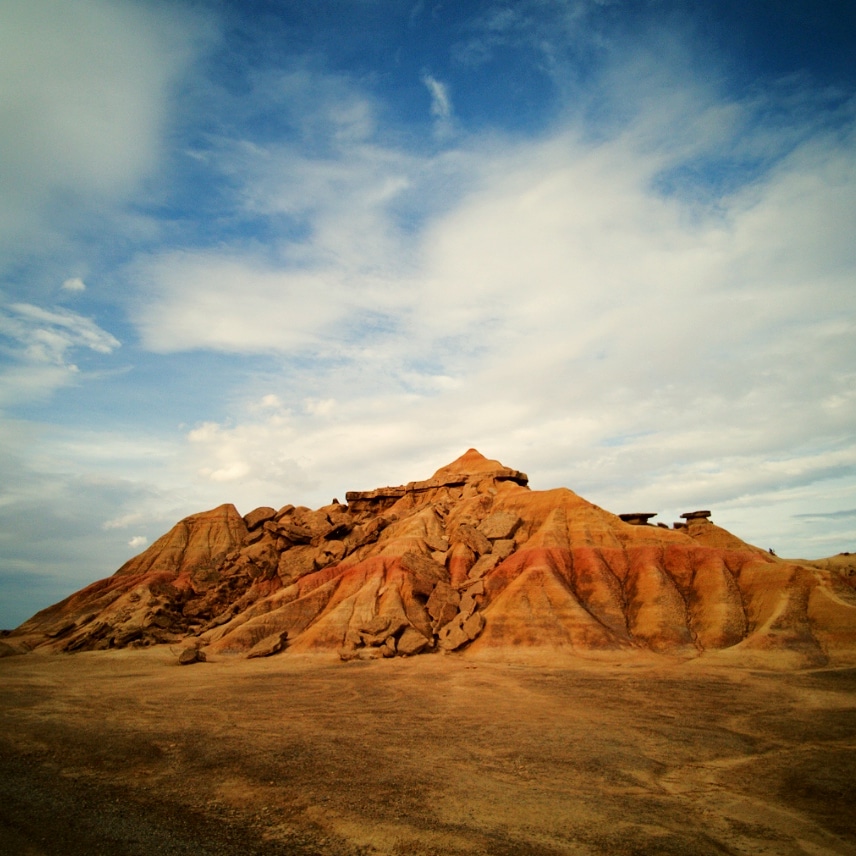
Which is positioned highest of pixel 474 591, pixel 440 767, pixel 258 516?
pixel 258 516

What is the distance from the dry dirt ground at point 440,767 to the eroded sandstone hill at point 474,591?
28.8 ft

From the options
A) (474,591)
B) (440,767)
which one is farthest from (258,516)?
(440,767)

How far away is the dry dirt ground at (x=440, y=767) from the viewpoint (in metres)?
12.3

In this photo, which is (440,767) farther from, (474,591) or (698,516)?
(698,516)

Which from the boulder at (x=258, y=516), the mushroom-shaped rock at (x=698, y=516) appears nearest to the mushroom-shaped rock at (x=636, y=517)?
the mushroom-shaped rock at (x=698, y=516)

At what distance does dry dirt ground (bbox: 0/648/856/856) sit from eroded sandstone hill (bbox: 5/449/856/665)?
8785mm

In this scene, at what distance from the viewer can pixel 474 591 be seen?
47.5 m

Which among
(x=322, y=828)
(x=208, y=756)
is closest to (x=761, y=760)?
(x=322, y=828)

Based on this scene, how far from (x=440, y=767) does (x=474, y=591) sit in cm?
3098

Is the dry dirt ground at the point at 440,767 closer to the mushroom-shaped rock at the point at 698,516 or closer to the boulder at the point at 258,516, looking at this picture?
the mushroom-shaped rock at the point at 698,516

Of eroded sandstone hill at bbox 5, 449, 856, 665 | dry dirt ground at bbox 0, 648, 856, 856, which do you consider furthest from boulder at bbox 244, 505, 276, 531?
dry dirt ground at bbox 0, 648, 856, 856

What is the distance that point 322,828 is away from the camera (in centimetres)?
1258

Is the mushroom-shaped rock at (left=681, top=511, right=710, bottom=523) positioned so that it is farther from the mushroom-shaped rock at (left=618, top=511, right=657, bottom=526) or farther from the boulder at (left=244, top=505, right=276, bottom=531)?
the boulder at (left=244, top=505, right=276, bottom=531)

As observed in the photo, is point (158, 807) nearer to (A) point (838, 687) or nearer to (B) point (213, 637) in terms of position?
(A) point (838, 687)
